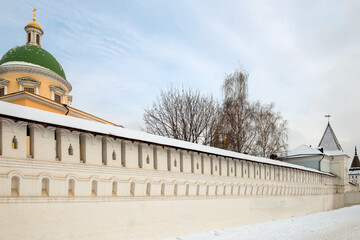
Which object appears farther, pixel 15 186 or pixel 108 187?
pixel 108 187

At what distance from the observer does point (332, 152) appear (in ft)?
102

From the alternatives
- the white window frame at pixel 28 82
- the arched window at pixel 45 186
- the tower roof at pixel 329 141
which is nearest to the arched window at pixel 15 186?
the arched window at pixel 45 186

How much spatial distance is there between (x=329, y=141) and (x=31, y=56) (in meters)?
27.3

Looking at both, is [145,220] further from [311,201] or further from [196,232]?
[311,201]

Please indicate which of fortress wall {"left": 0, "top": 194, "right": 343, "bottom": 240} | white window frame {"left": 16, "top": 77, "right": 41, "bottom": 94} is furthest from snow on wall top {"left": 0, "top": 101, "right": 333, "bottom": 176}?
white window frame {"left": 16, "top": 77, "right": 41, "bottom": 94}

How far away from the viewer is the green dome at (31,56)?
65.3ft

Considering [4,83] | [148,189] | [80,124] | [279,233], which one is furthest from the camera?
[4,83]

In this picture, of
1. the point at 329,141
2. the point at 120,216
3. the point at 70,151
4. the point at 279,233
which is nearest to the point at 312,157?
the point at 329,141

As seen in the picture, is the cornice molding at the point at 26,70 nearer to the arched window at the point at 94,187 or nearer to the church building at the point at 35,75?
the church building at the point at 35,75

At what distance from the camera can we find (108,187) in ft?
27.6

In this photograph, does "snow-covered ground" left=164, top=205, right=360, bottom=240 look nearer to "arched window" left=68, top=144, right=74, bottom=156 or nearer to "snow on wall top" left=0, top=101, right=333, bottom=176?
"snow on wall top" left=0, top=101, right=333, bottom=176

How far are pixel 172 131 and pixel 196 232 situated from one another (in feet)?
39.6

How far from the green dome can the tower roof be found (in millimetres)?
25343

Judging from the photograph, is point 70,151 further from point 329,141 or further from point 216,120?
point 329,141
